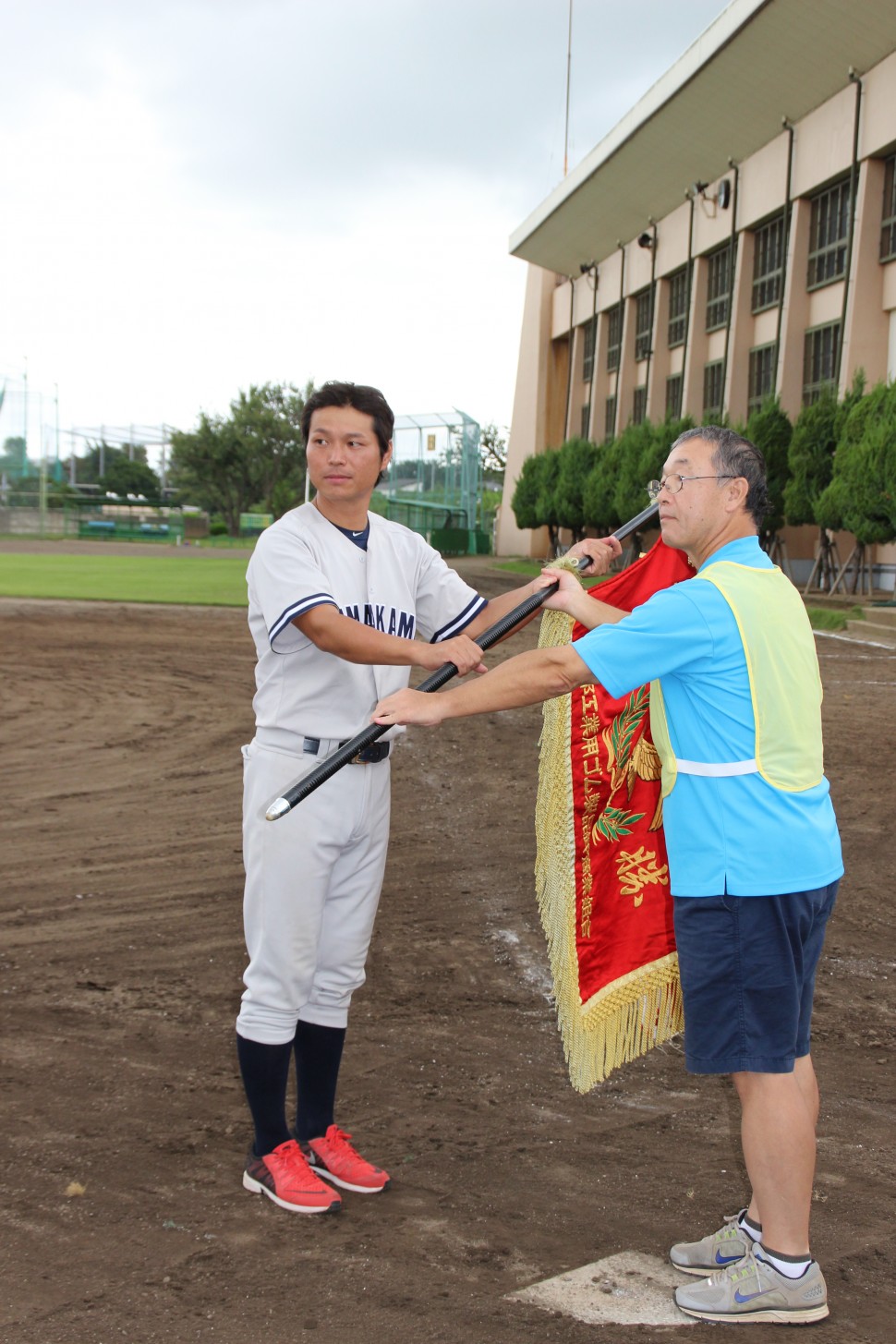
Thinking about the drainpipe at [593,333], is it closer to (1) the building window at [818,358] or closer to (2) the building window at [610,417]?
(2) the building window at [610,417]

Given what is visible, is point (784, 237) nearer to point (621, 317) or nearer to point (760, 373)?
point (760, 373)

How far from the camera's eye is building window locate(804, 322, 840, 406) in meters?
28.9

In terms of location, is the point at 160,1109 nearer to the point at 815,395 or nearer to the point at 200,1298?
the point at 200,1298

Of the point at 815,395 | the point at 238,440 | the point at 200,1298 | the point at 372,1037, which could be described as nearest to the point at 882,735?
the point at 372,1037

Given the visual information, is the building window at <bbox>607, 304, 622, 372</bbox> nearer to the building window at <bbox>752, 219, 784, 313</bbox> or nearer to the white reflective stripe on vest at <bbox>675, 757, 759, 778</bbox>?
the building window at <bbox>752, 219, 784, 313</bbox>

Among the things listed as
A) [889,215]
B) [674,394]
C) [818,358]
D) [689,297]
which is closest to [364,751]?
[889,215]

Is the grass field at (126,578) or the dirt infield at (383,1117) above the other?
the grass field at (126,578)

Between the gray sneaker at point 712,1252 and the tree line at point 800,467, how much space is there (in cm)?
809

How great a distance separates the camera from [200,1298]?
279 cm

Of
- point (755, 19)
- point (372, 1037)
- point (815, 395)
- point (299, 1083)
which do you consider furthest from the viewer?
point (815, 395)

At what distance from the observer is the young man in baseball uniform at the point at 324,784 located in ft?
10.5

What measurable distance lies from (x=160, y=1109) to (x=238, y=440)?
6772cm

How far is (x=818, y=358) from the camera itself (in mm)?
29891

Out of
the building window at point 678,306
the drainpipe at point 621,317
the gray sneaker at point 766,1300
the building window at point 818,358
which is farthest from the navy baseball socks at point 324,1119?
the drainpipe at point 621,317
